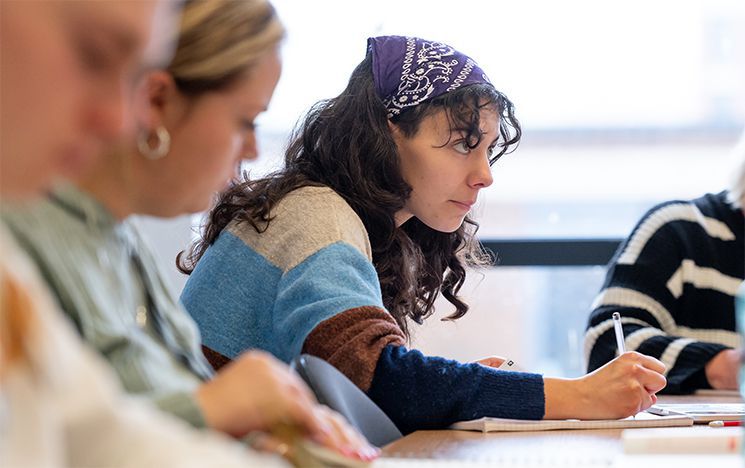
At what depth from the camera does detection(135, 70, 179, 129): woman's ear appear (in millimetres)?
1052

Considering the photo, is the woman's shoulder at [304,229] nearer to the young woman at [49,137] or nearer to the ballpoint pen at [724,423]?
the ballpoint pen at [724,423]

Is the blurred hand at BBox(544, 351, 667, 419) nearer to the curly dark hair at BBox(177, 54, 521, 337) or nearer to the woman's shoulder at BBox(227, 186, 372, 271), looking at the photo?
the woman's shoulder at BBox(227, 186, 372, 271)

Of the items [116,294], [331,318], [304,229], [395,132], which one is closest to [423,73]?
[395,132]

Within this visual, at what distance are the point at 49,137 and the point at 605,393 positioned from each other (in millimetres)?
1190

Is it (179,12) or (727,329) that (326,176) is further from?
(727,329)

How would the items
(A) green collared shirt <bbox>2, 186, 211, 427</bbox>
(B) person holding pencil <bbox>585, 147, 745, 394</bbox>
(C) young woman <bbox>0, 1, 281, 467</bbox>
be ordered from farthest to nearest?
(B) person holding pencil <bbox>585, 147, 745, 394</bbox>, (A) green collared shirt <bbox>2, 186, 211, 427</bbox>, (C) young woman <bbox>0, 1, 281, 467</bbox>

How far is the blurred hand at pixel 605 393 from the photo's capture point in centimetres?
161

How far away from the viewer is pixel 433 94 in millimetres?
1966

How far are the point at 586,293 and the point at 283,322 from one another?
213 cm

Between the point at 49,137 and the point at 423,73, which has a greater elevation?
the point at 49,137

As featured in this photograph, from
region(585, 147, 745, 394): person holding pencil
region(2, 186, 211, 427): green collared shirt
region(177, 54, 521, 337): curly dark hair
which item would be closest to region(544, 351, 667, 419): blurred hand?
region(177, 54, 521, 337): curly dark hair

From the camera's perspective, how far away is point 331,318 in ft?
5.01

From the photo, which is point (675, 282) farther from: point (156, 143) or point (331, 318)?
point (156, 143)

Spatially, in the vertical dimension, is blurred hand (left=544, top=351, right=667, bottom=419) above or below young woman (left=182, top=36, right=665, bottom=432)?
below
